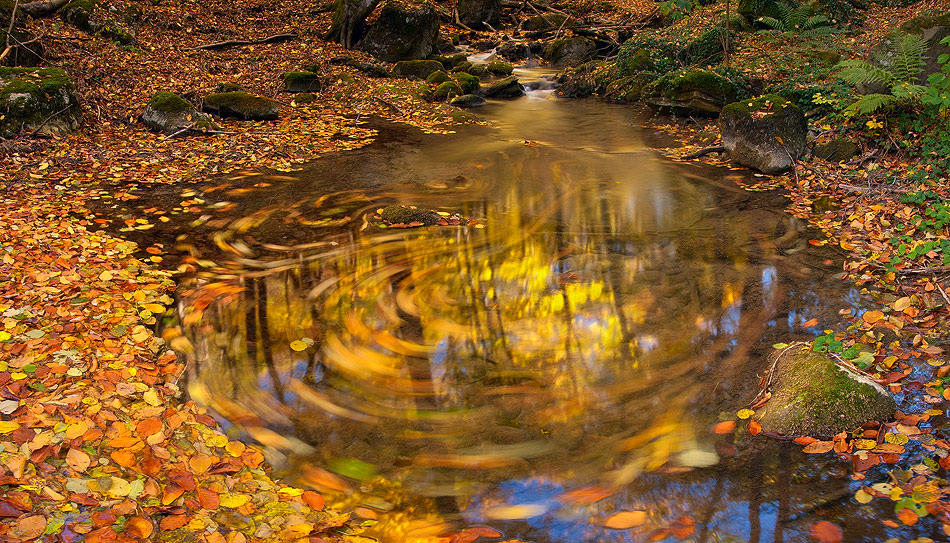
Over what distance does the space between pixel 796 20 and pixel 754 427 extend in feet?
45.1

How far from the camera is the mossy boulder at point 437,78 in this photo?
15.4 metres

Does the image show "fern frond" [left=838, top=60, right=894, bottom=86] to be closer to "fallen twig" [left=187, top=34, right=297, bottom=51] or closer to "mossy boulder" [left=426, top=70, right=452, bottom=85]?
"mossy boulder" [left=426, top=70, right=452, bottom=85]

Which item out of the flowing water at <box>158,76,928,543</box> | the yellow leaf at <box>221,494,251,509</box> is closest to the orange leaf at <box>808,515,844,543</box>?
the flowing water at <box>158,76,928,543</box>

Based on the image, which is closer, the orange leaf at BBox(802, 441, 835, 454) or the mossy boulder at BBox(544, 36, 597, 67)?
the orange leaf at BBox(802, 441, 835, 454)

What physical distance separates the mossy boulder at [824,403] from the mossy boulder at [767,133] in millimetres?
5527

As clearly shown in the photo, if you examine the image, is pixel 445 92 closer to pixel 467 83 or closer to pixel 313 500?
pixel 467 83

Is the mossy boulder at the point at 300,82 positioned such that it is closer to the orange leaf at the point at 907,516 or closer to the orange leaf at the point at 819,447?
the orange leaf at the point at 819,447

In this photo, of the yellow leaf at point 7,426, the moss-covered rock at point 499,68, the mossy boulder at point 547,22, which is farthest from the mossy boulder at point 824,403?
the mossy boulder at point 547,22

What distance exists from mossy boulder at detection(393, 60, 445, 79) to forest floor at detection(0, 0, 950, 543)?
580 cm

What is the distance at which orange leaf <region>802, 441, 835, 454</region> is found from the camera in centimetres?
354

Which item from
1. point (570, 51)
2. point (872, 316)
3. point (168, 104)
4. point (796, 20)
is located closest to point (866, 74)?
point (872, 316)

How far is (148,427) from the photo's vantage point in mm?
3555

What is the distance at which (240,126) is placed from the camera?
10828mm

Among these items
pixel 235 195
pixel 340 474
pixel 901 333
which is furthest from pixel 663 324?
pixel 235 195
